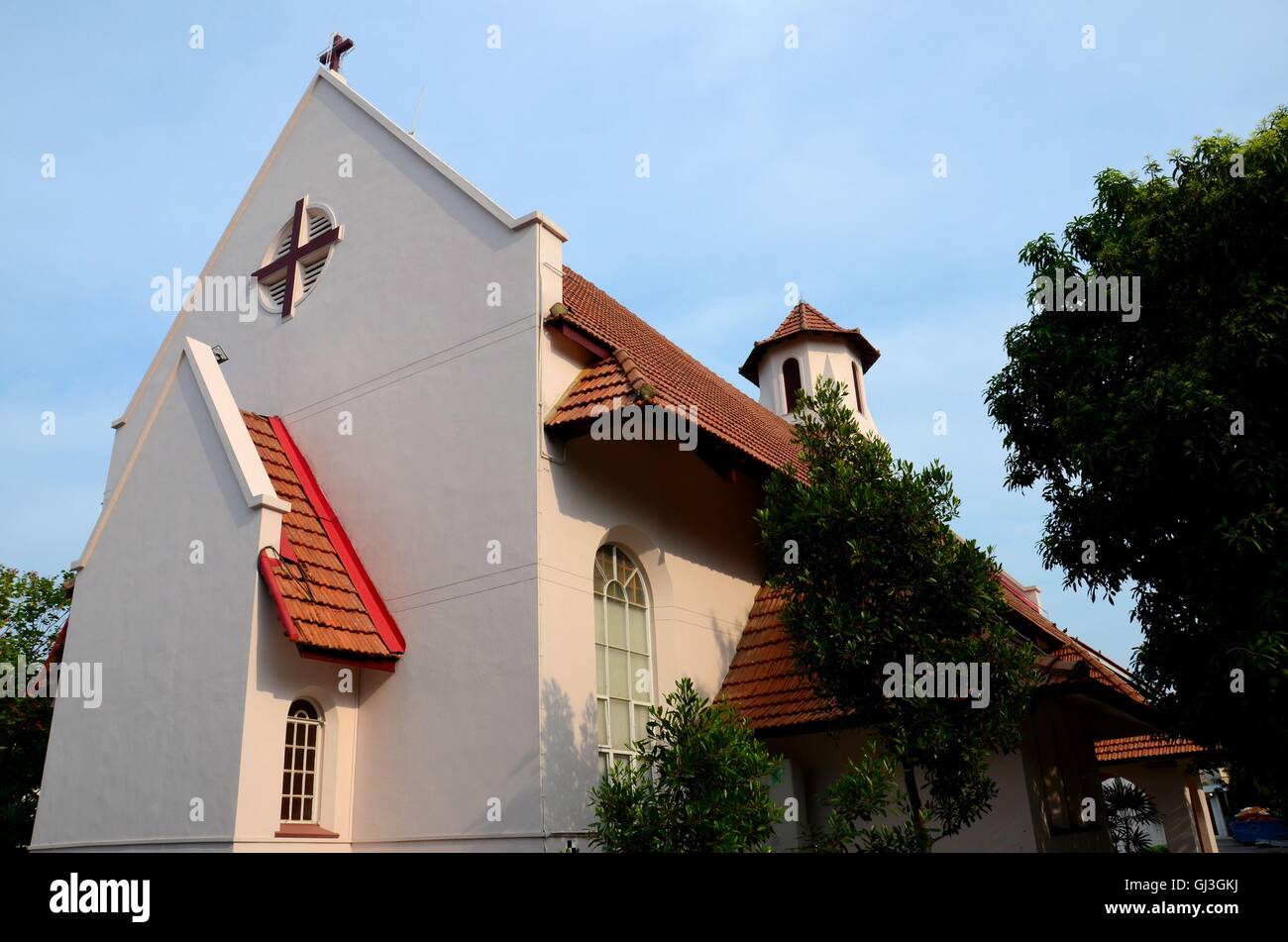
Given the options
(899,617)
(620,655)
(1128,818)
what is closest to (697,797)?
(899,617)

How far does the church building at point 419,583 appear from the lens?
10.3m

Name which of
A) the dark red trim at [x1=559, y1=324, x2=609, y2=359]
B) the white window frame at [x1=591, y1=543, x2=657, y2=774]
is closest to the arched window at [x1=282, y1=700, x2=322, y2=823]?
the white window frame at [x1=591, y1=543, x2=657, y2=774]

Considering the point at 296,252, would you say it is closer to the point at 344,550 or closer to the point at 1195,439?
the point at 344,550

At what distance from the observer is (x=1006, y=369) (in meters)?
11.6

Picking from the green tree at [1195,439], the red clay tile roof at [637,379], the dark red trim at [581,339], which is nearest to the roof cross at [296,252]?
the red clay tile roof at [637,379]

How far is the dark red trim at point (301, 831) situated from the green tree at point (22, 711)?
28.5ft

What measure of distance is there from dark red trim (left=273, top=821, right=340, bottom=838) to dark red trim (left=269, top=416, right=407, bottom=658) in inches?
81.1

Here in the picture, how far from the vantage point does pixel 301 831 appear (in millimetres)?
10383

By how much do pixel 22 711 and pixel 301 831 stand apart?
1174 centimetres

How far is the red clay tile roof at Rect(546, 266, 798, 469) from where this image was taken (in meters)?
11.1

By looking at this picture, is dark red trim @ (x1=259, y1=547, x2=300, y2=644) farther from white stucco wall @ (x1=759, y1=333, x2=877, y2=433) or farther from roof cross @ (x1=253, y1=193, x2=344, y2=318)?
white stucco wall @ (x1=759, y1=333, x2=877, y2=433)

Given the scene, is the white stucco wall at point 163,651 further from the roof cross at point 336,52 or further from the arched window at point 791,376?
the arched window at point 791,376
